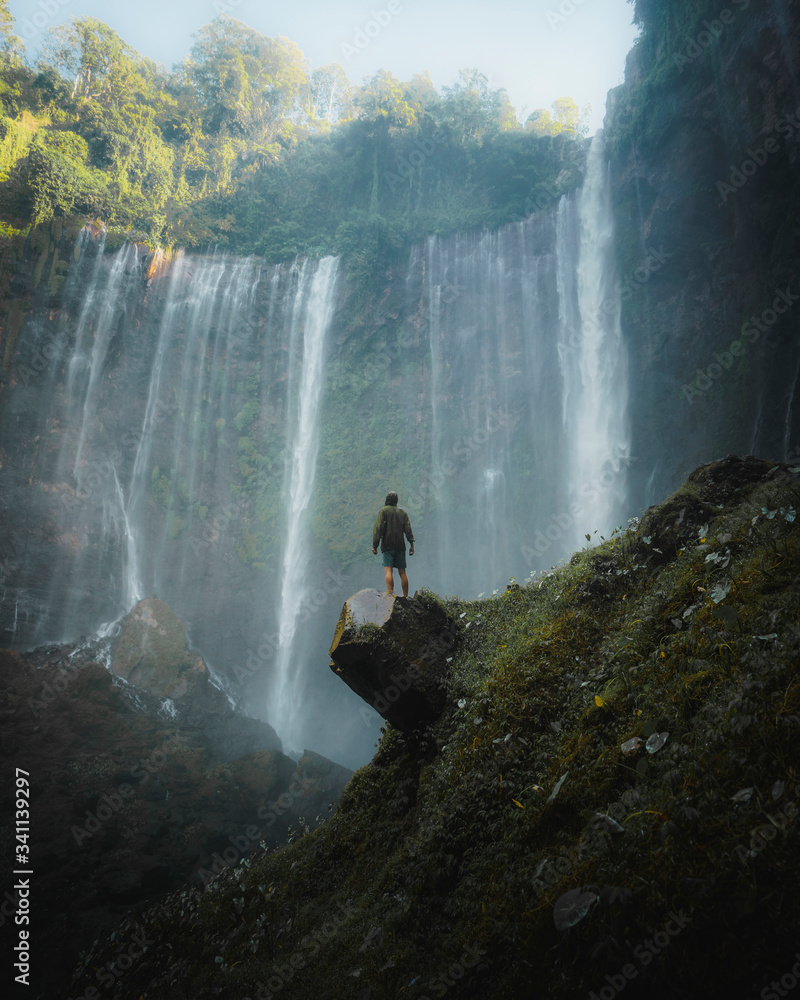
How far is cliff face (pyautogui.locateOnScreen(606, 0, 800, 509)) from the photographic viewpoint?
1202 cm

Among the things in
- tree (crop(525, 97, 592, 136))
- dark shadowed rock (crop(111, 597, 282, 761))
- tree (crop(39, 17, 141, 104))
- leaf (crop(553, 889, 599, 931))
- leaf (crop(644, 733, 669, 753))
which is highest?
tree (crop(39, 17, 141, 104))

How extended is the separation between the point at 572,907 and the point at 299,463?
2245cm

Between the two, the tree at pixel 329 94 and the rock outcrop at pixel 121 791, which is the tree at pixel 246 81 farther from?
the rock outcrop at pixel 121 791

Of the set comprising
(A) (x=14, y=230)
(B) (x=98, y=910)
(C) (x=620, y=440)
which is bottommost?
(B) (x=98, y=910)

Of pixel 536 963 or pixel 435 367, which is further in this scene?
pixel 435 367

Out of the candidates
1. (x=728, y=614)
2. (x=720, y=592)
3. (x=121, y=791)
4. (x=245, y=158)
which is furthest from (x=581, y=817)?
(x=245, y=158)

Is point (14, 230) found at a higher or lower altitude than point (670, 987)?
higher

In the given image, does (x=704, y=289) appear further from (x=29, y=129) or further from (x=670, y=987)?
(x=29, y=129)

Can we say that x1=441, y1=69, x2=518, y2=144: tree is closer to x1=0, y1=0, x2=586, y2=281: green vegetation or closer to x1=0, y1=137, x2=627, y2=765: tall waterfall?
x1=0, y1=0, x2=586, y2=281: green vegetation

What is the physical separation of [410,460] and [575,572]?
18.6 m

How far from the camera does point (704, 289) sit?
15.5m

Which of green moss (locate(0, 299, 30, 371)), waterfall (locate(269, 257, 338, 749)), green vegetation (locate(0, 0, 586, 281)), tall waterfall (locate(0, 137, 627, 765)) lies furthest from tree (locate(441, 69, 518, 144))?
green moss (locate(0, 299, 30, 371))

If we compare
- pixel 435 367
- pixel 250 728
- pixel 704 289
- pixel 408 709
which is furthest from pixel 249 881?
pixel 435 367

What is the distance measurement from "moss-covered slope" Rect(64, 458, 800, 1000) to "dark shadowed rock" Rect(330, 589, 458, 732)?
0.83 ft
